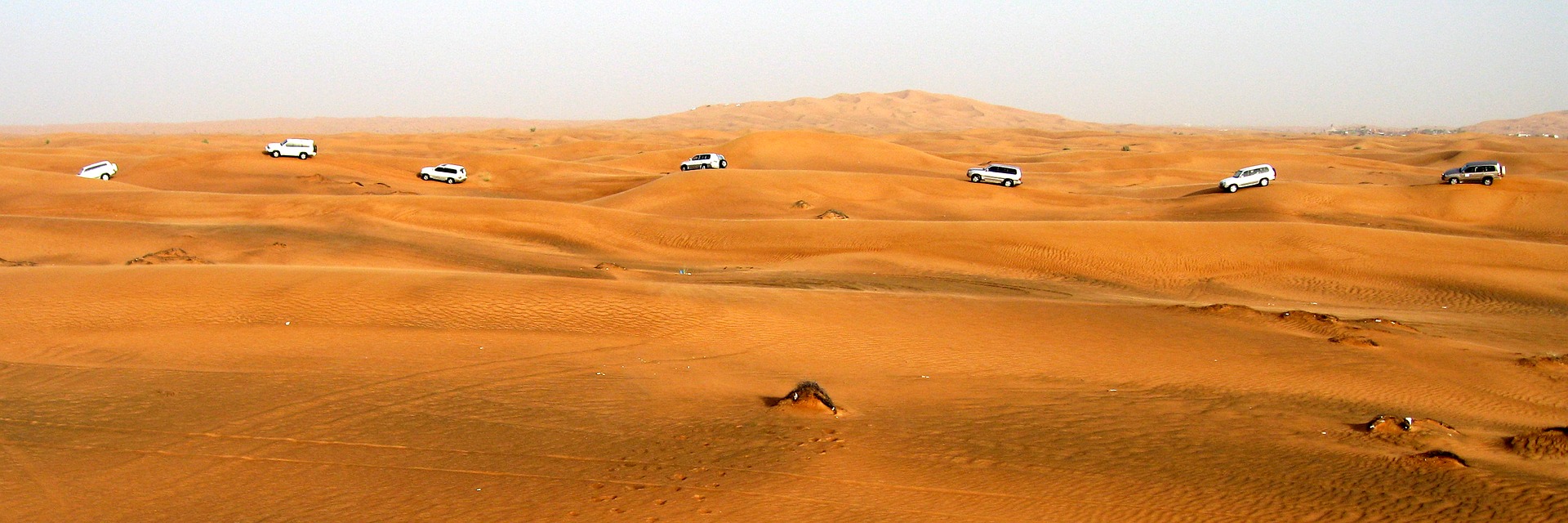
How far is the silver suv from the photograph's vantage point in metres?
40.2

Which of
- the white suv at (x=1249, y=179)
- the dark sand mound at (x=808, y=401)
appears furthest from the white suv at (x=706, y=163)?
the dark sand mound at (x=808, y=401)

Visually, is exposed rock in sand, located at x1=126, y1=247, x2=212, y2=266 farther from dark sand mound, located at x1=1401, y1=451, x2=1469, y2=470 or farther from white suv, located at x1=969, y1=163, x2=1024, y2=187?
white suv, located at x1=969, y1=163, x2=1024, y2=187

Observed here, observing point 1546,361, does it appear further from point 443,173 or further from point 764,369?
point 443,173

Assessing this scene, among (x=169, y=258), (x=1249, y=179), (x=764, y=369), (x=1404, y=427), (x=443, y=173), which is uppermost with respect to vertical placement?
(x=443, y=173)

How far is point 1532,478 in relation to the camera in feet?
30.9

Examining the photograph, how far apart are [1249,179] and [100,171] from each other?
48179 mm

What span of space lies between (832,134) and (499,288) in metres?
48.6

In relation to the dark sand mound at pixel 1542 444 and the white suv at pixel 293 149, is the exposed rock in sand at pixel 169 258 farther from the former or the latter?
the white suv at pixel 293 149

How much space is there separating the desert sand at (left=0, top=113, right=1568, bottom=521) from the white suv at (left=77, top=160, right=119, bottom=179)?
14.5 m

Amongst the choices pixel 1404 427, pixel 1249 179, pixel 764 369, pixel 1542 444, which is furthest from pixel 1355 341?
pixel 1249 179

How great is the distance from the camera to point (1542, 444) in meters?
10.7

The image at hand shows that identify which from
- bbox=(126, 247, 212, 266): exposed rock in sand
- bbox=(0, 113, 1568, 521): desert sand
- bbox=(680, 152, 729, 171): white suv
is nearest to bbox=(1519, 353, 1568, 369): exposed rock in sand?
bbox=(0, 113, 1568, 521): desert sand

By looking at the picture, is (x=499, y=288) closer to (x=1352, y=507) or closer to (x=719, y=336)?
(x=719, y=336)

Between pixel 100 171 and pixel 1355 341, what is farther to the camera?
pixel 100 171
